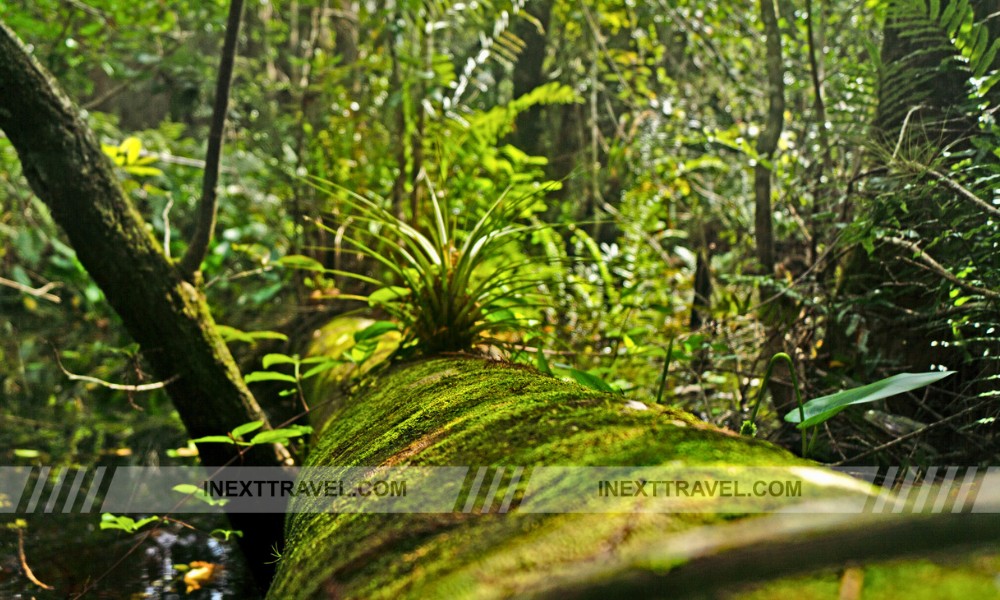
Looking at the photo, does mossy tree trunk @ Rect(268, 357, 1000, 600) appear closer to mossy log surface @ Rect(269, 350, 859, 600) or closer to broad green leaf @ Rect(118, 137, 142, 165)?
mossy log surface @ Rect(269, 350, 859, 600)

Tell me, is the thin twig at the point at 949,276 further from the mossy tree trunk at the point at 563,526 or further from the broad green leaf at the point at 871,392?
the mossy tree trunk at the point at 563,526

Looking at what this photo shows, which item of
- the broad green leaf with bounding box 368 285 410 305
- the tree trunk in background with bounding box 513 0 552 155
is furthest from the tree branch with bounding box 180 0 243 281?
the tree trunk in background with bounding box 513 0 552 155

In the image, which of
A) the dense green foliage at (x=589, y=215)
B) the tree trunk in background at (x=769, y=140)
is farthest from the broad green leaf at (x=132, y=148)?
the tree trunk in background at (x=769, y=140)

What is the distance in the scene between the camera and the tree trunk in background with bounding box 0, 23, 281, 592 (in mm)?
1865

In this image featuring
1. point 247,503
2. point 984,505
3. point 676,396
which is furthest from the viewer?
point 676,396

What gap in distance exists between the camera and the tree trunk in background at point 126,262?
73.4 inches

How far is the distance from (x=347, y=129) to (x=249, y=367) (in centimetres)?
168

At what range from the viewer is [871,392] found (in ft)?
3.14

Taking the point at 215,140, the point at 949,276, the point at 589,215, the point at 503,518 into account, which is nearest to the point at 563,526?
the point at 503,518

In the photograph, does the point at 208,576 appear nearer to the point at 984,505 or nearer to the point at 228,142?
the point at 984,505

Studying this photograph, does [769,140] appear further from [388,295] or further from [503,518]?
[503,518]

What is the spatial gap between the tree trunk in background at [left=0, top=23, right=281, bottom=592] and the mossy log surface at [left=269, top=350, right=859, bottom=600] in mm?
1102

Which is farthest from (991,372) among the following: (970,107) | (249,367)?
(249,367)

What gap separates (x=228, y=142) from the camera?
18.1 feet
